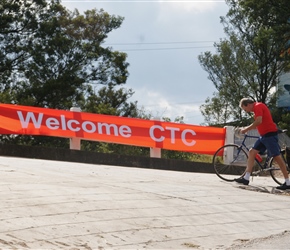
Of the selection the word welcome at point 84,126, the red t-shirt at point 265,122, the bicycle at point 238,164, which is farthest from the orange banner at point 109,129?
the red t-shirt at point 265,122

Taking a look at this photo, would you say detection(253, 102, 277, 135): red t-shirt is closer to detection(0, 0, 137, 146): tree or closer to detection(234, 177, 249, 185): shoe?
detection(234, 177, 249, 185): shoe

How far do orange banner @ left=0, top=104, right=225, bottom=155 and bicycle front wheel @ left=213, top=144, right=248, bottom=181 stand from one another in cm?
623

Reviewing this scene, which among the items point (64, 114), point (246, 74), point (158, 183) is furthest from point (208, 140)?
point (246, 74)

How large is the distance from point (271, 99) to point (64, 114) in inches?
939

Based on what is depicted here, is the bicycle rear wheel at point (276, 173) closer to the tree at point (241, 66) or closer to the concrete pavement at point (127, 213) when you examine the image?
the concrete pavement at point (127, 213)

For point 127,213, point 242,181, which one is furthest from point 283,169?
point 127,213

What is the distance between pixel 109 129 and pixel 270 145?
27.1 feet

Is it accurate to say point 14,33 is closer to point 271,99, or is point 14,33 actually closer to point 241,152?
point 271,99

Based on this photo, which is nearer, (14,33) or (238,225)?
(238,225)

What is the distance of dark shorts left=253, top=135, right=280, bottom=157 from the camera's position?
14219 millimetres

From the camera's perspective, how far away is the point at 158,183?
1283 cm

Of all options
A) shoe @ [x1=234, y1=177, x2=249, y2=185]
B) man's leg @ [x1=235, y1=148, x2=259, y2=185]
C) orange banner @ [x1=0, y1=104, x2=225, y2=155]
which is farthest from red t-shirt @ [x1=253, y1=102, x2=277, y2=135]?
orange banner @ [x1=0, y1=104, x2=225, y2=155]

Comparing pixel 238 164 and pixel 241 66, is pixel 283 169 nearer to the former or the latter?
pixel 238 164

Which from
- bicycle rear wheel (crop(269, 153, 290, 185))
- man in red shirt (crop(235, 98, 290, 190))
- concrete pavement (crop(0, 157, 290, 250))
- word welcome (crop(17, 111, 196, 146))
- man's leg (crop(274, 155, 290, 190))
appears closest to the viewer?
concrete pavement (crop(0, 157, 290, 250))
